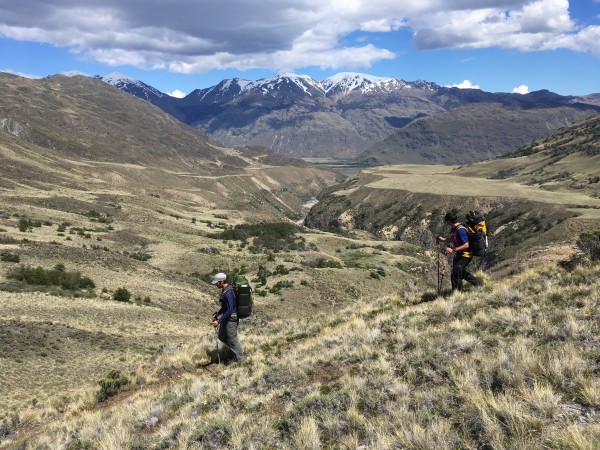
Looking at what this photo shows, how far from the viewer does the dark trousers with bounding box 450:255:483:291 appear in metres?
14.3

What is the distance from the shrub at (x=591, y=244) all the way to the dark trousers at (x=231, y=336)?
43.9 feet

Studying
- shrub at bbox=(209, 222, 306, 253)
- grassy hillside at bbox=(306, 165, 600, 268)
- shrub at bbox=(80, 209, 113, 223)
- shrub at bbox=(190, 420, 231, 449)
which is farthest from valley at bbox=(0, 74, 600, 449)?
shrub at bbox=(209, 222, 306, 253)

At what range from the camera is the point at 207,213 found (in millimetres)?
103688

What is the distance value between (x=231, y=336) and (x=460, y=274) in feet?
25.3

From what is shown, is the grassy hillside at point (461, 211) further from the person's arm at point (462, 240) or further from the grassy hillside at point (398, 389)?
the grassy hillside at point (398, 389)

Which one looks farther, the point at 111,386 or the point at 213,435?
the point at 111,386

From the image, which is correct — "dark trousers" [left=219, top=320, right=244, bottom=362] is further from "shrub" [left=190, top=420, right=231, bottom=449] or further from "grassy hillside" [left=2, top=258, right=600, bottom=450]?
"shrub" [left=190, top=420, right=231, bottom=449]

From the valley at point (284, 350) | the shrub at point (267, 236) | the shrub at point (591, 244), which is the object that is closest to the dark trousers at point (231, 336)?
the valley at point (284, 350)

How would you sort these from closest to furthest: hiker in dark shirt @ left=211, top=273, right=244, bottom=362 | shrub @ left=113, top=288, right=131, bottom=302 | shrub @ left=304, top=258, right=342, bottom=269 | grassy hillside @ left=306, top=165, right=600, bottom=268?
1. hiker in dark shirt @ left=211, top=273, right=244, bottom=362
2. shrub @ left=113, top=288, right=131, bottom=302
3. shrub @ left=304, top=258, right=342, bottom=269
4. grassy hillside @ left=306, top=165, right=600, bottom=268

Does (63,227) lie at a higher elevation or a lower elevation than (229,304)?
lower

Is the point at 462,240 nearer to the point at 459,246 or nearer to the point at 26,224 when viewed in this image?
the point at 459,246

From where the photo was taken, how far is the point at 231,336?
43.0ft

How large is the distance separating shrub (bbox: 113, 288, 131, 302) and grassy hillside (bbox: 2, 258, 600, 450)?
659 inches

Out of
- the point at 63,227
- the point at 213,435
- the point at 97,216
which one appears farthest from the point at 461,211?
the point at 213,435
